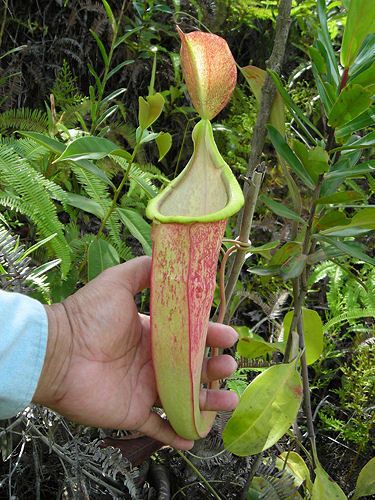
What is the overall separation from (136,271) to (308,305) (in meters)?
1.02

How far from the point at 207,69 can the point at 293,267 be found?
0.39 meters

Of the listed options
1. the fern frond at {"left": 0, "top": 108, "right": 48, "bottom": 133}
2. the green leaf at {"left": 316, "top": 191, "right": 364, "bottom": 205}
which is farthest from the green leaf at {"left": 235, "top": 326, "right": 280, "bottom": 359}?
the fern frond at {"left": 0, "top": 108, "right": 48, "bottom": 133}

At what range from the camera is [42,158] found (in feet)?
4.92

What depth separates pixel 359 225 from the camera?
A: 3.57ft

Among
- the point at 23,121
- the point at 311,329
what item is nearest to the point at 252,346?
the point at 311,329

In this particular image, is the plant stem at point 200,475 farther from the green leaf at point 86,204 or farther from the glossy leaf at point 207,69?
the glossy leaf at point 207,69

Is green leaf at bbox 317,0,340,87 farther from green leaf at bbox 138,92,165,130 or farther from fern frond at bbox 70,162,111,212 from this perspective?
fern frond at bbox 70,162,111,212

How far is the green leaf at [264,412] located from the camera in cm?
105

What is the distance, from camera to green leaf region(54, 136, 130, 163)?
1039 mm

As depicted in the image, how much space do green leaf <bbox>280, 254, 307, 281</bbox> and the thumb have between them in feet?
0.84

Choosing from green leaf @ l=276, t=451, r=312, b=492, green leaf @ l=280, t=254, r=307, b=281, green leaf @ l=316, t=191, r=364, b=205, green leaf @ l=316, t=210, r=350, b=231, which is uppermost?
green leaf @ l=316, t=191, r=364, b=205

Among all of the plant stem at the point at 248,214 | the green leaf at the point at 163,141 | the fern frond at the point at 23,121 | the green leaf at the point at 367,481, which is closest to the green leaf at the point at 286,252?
the plant stem at the point at 248,214

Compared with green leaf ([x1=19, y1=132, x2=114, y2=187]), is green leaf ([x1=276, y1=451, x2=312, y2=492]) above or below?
below

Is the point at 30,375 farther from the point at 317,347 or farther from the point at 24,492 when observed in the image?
the point at 317,347
